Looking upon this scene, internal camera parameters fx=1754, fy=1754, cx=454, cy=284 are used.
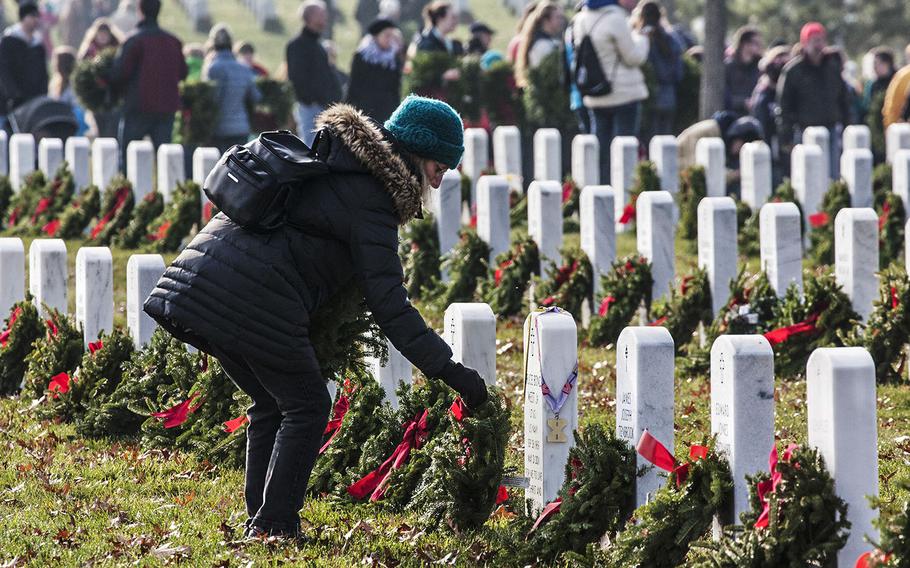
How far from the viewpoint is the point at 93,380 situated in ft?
26.6

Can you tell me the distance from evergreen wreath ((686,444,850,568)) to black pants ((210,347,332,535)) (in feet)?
5.05

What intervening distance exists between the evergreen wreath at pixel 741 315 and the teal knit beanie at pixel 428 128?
3664 mm

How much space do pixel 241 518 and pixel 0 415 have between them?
236 cm

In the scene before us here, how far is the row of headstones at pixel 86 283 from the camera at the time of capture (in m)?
7.93

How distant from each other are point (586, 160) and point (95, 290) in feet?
21.7

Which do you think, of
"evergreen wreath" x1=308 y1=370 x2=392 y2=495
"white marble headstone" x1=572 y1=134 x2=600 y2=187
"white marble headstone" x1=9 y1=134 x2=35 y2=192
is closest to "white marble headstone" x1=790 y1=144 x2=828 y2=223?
"white marble headstone" x1=572 y1=134 x2=600 y2=187

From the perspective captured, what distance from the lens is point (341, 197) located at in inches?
228

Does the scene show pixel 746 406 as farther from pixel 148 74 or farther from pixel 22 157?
pixel 148 74

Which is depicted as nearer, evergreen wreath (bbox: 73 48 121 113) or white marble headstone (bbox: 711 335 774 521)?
white marble headstone (bbox: 711 335 774 521)

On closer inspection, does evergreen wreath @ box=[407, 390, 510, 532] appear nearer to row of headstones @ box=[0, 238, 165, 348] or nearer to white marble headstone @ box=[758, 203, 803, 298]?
row of headstones @ box=[0, 238, 165, 348]

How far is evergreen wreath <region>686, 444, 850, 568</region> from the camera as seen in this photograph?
4996 millimetres

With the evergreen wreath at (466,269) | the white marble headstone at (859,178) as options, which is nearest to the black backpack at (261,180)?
the evergreen wreath at (466,269)

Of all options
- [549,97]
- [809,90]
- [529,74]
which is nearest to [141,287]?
[529,74]

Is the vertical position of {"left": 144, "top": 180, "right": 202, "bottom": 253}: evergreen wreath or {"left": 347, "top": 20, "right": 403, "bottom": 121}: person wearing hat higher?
{"left": 347, "top": 20, "right": 403, "bottom": 121}: person wearing hat
